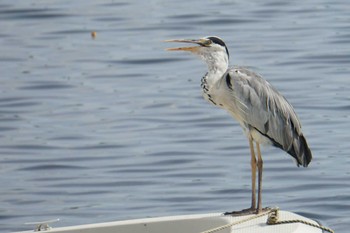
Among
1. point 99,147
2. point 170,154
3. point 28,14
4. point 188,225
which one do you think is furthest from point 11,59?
point 188,225

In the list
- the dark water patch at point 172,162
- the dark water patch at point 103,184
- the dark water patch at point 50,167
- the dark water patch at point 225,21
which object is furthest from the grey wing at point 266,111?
the dark water patch at point 225,21

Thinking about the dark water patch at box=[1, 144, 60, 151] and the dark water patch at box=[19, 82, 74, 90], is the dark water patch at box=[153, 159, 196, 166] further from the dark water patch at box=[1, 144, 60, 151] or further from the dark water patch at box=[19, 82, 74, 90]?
the dark water patch at box=[19, 82, 74, 90]

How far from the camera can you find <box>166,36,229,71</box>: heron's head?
912 centimetres

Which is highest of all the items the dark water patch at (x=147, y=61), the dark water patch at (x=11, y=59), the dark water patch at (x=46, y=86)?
the dark water patch at (x=11, y=59)

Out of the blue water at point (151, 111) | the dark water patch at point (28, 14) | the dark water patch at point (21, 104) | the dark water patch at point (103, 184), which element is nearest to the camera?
the blue water at point (151, 111)

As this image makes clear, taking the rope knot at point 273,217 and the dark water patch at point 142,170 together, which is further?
the dark water patch at point 142,170

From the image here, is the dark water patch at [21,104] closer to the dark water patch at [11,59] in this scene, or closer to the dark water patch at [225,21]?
the dark water patch at [11,59]

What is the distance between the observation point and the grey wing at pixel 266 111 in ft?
30.3

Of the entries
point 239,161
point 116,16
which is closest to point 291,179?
point 239,161

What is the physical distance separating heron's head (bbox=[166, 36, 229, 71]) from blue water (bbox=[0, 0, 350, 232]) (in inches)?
68.8

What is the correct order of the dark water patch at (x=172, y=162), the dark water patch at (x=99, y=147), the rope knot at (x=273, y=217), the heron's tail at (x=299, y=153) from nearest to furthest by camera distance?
the rope knot at (x=273, y=217)
the heron's tail at (x=299, y=153)
the dark water patch at (x=172, y=162)
the dark water patch at (x=99, y=147)

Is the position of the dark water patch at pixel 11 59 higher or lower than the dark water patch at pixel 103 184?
higher

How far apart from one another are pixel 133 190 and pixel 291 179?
1.37 meters

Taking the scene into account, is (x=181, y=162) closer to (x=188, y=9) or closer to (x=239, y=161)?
(x=239, y=161)
